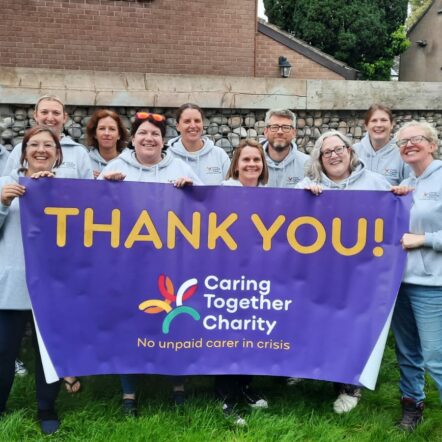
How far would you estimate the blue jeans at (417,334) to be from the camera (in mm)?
3389

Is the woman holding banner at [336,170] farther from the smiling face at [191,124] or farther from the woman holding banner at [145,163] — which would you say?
the smiling face at [191,124]

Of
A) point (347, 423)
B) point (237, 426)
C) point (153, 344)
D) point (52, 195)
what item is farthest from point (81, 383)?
point (347, 423)

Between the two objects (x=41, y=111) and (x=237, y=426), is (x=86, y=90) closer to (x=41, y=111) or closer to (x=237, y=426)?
Answer: (x=41, y=111)

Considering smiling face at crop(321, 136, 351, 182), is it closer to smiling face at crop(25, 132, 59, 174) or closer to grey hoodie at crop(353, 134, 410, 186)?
grey hoodie at crop(353, 134, 410, 186)

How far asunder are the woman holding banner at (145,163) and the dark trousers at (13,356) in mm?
498

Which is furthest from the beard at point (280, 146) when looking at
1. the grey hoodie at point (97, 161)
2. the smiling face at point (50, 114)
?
the smiling face at point (50, 114)

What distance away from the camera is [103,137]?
175 inches

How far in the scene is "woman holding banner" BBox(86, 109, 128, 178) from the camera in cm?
446

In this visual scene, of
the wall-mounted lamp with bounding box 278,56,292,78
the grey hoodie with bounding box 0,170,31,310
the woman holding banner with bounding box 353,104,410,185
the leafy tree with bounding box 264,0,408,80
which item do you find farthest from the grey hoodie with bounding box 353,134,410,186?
the leafy tree with bounding box 264,0,408,80

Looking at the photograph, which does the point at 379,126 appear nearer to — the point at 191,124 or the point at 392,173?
the point at 392,173

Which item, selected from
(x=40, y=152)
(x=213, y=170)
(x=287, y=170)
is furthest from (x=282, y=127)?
(x=40, y=152)

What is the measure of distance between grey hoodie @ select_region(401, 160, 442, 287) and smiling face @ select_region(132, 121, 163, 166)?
65.2 inches

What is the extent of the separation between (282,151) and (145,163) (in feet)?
3.93

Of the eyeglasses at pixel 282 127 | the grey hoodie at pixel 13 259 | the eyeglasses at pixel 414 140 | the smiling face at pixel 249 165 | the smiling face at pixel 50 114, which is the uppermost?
the smiling face at pixel 50 114
